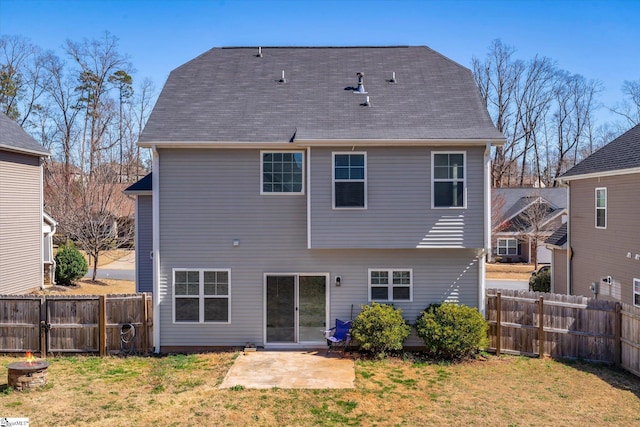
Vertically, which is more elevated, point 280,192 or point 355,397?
point 280,192

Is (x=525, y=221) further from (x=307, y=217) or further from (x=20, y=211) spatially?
(x=20, y=211)

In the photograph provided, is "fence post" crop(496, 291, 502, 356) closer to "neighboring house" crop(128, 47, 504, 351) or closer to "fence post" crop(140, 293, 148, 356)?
"neighboring house" crop(128, 47, 504, 351)

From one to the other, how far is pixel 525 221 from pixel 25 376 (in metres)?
31.3

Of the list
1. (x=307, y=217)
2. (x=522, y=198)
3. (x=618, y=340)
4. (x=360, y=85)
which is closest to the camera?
(x=618, y=340)

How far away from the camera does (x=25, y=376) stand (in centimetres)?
896

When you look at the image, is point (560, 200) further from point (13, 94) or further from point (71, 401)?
point (13, 94)

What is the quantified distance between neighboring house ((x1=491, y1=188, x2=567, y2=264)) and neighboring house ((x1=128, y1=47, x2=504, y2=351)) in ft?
69.1

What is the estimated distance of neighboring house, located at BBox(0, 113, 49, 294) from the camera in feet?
A: 55.9

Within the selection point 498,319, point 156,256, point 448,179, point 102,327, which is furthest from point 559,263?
point 102,327

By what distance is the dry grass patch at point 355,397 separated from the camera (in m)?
7.82

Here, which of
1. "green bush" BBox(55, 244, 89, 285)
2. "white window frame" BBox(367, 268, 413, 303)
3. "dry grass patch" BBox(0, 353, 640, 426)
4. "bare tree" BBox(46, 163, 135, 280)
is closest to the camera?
"dry grass patch" BBox(0, 353, 640, 426)

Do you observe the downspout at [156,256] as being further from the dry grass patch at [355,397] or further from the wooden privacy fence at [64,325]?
the dry grass patch at [355,397]

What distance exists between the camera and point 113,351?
11445mm

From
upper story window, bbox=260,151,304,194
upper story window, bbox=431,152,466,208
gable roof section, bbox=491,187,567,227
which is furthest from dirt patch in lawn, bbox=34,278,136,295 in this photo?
gable roof section, bbox=491,187,567,227
